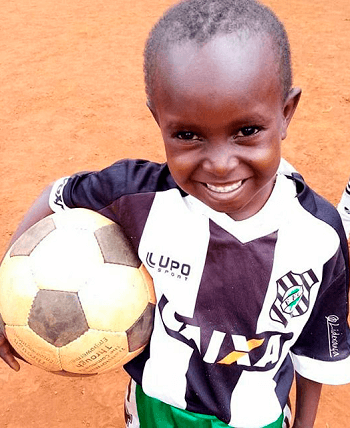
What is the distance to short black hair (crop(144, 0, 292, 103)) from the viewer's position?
43.9 inches

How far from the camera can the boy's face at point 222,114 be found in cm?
110

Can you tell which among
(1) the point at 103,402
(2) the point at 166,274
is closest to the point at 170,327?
(2) the point at 166,274

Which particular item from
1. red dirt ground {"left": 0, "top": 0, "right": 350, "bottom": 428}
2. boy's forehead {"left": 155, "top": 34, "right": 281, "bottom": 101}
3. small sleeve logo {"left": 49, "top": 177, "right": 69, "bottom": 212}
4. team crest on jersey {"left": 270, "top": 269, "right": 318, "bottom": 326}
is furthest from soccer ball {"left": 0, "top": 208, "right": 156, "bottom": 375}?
red dirt ground {"left": 0, "top": 0, "right": 350, "bottom": 428}

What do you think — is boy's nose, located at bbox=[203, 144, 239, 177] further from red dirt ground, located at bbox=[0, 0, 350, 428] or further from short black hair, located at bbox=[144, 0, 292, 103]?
red dirt ground, located at bbox=[0, 0, 350, 428]

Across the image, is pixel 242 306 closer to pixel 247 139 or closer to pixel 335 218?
pixel 335 218

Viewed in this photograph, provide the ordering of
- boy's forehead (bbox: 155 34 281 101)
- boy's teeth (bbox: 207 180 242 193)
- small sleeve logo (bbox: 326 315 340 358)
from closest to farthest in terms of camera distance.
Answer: boy's forehead (bbox: 155 34 281 101) → boy's teeth (bbox: 207 180 242 193) → small sleeve logo (bbox: 326 315 340 358)

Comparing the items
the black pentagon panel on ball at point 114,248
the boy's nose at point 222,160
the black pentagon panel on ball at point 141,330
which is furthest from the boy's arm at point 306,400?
the boy's nose at point 222,160

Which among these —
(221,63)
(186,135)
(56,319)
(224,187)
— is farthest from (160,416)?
(221,63)

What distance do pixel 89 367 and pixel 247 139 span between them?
0.85m

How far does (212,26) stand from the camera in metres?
1.11

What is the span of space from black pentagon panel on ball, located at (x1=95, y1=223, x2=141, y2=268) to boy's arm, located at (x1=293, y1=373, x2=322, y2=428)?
65 cm

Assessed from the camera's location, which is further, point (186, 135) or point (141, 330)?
point (141, 330)

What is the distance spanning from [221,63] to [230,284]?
571 mm

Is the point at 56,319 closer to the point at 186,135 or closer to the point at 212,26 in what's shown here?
the point at 186,135
